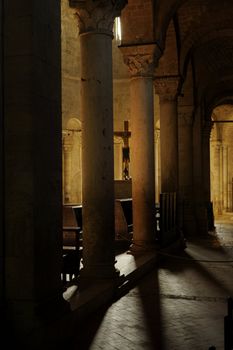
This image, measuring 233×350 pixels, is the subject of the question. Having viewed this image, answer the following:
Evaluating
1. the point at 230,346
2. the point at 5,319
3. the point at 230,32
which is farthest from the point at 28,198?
the point at 230,32

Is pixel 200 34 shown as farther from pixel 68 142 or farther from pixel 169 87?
pixel 68 142

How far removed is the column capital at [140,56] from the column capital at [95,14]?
3.06 m

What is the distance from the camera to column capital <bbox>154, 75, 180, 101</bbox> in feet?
44.4

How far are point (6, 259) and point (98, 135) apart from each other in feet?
10.1

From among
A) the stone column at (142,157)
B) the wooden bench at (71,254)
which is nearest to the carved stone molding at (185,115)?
the stone column at (142,157)

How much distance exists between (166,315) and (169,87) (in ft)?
27.5

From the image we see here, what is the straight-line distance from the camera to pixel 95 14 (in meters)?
7.27

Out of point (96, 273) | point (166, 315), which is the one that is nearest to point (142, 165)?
point (96, 273)

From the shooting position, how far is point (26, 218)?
14.6ft

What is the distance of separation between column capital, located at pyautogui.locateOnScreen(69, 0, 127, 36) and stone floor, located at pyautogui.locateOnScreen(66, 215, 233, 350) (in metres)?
3.93

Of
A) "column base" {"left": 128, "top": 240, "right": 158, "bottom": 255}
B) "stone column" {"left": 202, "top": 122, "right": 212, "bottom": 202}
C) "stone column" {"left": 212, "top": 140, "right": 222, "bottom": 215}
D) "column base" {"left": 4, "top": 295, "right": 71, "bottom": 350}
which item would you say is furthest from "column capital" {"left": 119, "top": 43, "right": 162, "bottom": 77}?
"stone column" {"left": 212, "top": 140, "right": 222, "bottom": 215}

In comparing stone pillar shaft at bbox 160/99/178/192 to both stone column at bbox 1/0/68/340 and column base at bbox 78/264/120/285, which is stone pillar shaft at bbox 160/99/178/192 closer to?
column base at bbox 78/264/120/285

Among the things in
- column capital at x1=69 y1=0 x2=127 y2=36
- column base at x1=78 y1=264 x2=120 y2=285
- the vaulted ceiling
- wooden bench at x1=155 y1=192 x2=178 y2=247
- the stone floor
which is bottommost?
the stone floor

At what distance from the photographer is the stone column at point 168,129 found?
13492 mm
